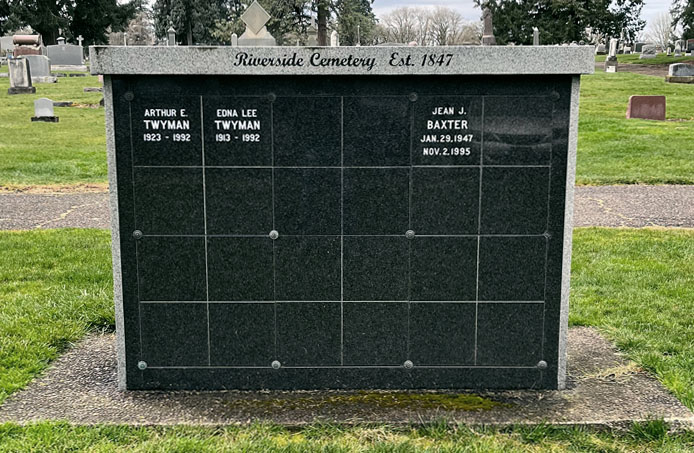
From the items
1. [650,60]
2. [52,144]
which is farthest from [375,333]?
[650,60]

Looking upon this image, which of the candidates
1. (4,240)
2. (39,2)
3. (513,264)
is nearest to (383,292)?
(513,264)

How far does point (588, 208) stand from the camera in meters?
9.86

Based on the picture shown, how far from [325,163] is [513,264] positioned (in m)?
1.10

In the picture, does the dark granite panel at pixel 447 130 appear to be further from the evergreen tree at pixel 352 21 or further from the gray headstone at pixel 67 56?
the gray headstone at pixel 67 56

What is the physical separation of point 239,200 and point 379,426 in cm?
131

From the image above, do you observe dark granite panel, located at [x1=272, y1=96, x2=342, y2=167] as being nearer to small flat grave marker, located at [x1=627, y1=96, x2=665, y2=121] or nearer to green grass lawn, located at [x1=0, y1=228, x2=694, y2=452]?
green grass lawn, located at [x1=0, y1=228, x2=694, y2=452]

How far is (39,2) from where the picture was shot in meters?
51.1

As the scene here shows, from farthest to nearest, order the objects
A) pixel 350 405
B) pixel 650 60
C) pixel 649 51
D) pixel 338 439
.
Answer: pixel 649 51 < pixel 650 60 < pixel 350 405 < pixel 338 439

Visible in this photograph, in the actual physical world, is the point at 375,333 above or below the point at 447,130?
below

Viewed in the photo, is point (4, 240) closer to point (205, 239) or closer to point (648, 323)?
point (205, 239)

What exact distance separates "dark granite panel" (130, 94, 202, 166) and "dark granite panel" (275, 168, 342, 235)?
1.51 ft

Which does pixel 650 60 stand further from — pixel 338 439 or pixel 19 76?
pixel 338 439

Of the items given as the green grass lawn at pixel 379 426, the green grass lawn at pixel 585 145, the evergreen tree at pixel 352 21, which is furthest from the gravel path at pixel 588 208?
the evergreen tree at pixel 352 21

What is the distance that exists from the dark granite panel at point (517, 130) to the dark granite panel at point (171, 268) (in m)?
1.56
